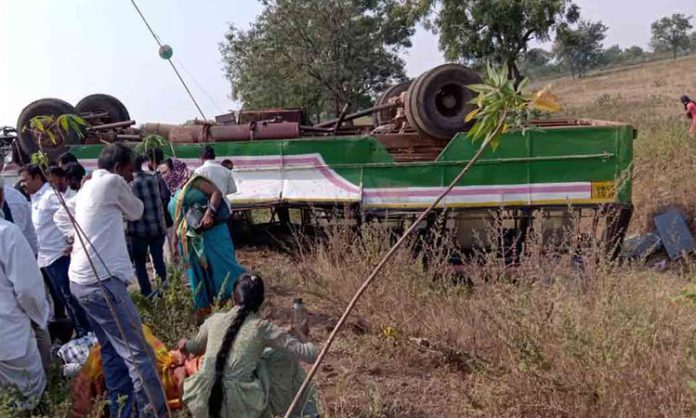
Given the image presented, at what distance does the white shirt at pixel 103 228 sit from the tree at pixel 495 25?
15.5 meters

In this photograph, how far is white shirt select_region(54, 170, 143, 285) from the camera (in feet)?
Answer: 12.1

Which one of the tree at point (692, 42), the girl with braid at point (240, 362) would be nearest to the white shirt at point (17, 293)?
the girl with braid at point (240, 362)

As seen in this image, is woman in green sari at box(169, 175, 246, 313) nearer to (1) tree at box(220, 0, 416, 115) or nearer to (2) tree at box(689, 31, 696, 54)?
(1) tree at box(220, 0, 416, 115)

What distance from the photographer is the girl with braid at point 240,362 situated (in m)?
3.37

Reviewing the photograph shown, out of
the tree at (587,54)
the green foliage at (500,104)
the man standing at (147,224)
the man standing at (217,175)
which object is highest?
the tree at (587,54)

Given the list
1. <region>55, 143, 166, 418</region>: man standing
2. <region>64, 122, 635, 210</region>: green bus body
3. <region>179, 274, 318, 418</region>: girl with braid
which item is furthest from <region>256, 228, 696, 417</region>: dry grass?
<region>64, 122, 635, 210</region>: green bus body

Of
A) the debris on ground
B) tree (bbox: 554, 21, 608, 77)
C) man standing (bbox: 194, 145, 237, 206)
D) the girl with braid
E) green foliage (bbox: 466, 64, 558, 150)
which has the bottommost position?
the debris on ground

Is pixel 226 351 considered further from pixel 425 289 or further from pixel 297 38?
pixel 297 38

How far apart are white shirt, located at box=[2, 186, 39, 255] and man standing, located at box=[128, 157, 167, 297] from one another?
1168mm

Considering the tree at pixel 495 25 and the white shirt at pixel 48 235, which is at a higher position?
the tree at pixel 495 25

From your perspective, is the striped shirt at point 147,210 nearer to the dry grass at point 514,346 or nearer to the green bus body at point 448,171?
the dry grass at point 514,346

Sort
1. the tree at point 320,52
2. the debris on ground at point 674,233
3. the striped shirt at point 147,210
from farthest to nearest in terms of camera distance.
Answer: the tree at point 320,52, the debris on ground at point 674,233, the striped shirt at point 147,210

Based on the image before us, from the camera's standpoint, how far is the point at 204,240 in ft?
18.1

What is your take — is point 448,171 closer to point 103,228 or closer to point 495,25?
point 103,228
